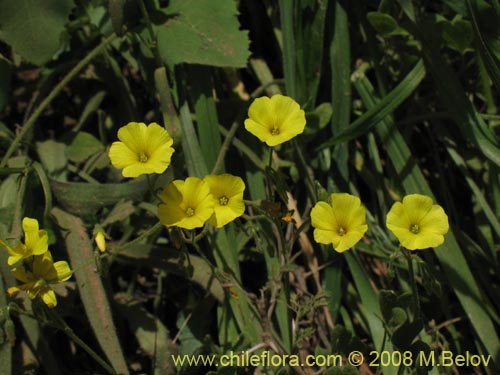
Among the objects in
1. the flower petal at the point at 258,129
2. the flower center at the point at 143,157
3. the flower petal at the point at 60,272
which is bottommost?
the flower petal at the point at 60,272

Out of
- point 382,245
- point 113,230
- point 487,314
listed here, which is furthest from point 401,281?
point 113,230

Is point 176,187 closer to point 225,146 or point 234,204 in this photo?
point 234,204

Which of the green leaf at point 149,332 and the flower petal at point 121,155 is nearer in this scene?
the flower petal at point 121,155

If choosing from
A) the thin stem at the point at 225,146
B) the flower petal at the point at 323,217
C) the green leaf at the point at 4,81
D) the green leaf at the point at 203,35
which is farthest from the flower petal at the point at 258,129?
the green leaf at the point at 4,81

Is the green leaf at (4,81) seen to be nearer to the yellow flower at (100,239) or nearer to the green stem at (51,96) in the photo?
the green stem at (51,96)

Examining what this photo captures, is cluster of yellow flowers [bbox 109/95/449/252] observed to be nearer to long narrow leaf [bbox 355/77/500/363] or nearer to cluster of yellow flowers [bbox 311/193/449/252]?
cluster of yellow flowers [bbox 311/193/449/252]

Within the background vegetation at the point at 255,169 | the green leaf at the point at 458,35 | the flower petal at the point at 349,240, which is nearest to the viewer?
the flower petal at the point at 349,240
